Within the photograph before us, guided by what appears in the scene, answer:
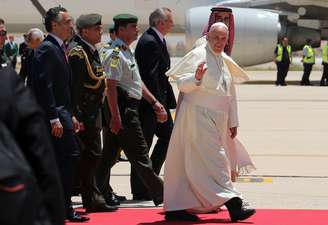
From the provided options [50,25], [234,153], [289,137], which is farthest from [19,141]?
[289,137]

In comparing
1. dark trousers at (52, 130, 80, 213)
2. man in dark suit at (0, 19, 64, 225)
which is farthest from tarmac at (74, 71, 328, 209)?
man in dark suit at (0, 19, 64, 225)

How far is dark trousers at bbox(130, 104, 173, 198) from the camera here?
7.18m

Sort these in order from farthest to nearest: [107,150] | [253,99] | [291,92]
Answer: [291,92] < [253,99] < [107,150]

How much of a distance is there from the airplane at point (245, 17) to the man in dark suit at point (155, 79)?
15213mm

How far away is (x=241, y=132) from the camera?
1248cm

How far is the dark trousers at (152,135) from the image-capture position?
283 inches

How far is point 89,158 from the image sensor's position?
258 inches

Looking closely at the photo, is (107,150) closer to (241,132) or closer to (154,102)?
(154,102)

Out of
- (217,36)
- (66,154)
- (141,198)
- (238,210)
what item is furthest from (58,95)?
(141,198)

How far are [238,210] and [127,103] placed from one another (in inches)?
50.7

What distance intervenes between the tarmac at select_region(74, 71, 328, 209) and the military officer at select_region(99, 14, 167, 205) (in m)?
0.46

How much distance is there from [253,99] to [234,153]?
11.9m

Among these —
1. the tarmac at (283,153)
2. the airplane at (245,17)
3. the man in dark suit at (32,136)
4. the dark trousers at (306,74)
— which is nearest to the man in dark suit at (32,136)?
the man in dark suit at (32,136)

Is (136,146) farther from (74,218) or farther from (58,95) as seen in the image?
(58,95)
